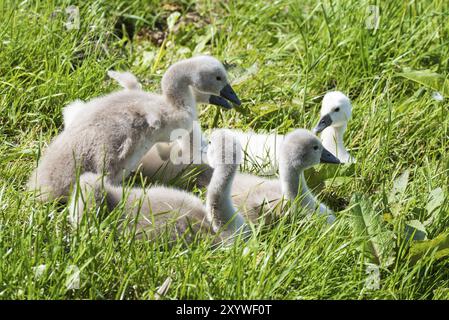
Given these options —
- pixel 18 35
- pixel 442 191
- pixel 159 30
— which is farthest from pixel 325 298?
pixel 159 30

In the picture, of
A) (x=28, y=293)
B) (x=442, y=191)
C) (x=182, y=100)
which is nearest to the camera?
(x=28, y=293)

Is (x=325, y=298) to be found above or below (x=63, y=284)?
below

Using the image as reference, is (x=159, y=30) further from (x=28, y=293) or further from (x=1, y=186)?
(x=28, y=293)

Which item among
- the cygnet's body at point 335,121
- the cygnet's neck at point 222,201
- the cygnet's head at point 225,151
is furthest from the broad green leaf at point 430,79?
the cygnet's neck at point 222,201

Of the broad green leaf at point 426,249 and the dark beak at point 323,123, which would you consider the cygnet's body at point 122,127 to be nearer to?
the dark beak at point 323,123

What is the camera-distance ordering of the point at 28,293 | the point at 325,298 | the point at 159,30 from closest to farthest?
the point at 28,293
the point at 325,298
the point at 159,30

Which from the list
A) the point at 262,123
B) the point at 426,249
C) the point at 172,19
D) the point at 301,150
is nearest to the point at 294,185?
the point at 301,150

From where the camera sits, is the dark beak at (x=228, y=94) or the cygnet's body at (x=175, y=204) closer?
the cygnet's body at (x=175, y=204)

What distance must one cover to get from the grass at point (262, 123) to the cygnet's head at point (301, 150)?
261mm

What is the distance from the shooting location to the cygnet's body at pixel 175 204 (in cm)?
437

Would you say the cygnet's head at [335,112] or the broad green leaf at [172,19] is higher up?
the broad green leaf at [172,19]

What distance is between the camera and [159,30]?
268 inches

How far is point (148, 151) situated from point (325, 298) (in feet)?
4.75

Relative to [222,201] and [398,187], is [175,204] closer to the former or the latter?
[222,201]
